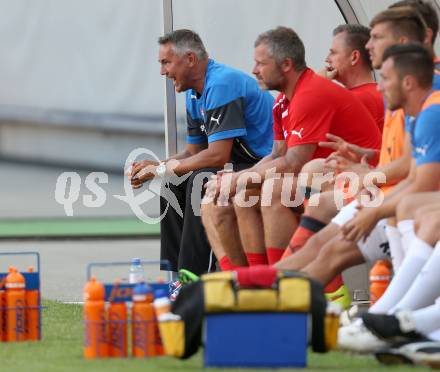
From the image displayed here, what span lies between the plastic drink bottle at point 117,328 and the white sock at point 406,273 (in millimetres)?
1034

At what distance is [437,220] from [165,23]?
459 cm

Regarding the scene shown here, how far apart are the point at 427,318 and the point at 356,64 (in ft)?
9.20

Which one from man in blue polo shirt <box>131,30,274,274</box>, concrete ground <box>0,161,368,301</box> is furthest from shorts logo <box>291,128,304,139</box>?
concrete ground <box>0,161,368,301</box>

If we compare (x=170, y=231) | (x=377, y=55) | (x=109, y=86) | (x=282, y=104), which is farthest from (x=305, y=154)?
(x=109, y=86)

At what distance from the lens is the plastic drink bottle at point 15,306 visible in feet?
20.6

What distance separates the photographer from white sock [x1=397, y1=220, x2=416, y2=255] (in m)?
5.63

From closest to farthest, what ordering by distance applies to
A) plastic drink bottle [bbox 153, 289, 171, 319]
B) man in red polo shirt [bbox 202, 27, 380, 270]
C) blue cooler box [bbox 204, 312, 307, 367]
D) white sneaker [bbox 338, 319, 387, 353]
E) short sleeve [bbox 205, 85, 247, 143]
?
blue cooler box [bbox 204, 312, 307, 367]
plastic drink bottle [bbox 153, 289, 171, 319]
white sneaker [bbox 338, 319, 387, 353]
man in red polo shirt [bbox 202, 27, 380, 270]
short sleeve [bbox 205, 85, 247, 143]

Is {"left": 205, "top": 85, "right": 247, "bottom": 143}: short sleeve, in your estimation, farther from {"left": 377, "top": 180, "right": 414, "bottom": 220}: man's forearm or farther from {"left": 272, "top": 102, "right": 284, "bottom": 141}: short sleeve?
{"left": 377, "top": 180, "right": 414, "bottom": 220}: man's forearm

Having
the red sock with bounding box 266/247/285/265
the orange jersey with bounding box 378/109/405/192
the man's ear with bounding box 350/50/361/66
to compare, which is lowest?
the red sock with bounding box 266/247/285/265

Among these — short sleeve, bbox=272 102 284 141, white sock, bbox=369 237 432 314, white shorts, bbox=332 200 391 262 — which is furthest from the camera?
short sleeve, bbox=272 102 284 141

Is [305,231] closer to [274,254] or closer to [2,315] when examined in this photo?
[274,254]

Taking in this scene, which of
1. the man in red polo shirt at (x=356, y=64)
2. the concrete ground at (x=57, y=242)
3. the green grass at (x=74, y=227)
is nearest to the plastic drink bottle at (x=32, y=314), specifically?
the man in red polo shirt at (x=356, y=64)

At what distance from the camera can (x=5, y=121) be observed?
14.5 m

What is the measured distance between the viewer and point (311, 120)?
723cm
